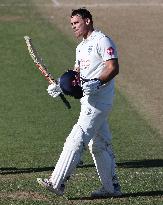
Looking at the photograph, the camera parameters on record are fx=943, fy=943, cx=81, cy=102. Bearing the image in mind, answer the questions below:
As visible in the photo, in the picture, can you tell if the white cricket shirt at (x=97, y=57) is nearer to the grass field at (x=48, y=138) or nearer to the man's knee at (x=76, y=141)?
the man's knee at (x=76, y=141)

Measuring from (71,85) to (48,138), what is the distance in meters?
6.65

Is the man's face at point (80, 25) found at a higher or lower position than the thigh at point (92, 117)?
higher

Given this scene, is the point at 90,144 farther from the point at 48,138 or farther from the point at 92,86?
the point at 48,138

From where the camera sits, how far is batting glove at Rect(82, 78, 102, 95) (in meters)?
10.2

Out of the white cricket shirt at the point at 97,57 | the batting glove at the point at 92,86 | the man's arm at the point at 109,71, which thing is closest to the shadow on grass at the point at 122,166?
the white cricket shirt at the point at 97,57

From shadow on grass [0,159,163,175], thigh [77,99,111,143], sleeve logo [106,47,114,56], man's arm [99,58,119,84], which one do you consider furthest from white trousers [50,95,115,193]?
shadow on grass [0,159,163,175]

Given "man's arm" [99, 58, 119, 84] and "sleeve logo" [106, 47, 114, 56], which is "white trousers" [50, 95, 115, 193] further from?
"sleeve logo" [106, 47, 114, 56]

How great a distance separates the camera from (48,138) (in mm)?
17047

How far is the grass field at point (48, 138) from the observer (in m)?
10.9

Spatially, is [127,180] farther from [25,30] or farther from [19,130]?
[25,30]

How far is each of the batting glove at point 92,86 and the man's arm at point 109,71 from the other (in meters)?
0.05

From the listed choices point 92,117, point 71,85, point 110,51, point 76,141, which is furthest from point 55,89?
point 110,51

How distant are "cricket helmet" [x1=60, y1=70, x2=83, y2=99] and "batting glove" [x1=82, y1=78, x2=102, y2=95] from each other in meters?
0.23

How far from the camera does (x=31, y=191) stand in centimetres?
1093
